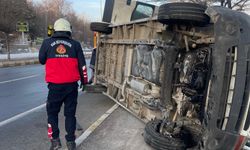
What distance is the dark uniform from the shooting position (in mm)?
4992

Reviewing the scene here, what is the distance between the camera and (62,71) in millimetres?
4996

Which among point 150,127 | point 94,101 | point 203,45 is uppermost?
point 203,45

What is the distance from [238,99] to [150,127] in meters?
1.78

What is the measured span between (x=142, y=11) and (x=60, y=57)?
462 centimetres

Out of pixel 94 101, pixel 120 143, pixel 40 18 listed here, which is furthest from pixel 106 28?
pixel 40 18

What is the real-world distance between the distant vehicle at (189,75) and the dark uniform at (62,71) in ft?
3.95

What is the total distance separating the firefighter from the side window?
4.20m

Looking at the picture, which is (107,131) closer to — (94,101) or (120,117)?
(120,117)

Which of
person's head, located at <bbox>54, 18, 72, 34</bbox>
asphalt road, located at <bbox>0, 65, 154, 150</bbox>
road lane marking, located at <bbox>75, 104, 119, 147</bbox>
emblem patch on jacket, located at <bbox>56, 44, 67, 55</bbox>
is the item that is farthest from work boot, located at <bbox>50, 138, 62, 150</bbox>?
person's head, located at <bbox>54, 18, 72, 34</bbox>

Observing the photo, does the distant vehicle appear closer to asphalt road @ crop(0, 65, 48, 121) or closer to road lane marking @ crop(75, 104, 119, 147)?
road lane marking @ crop(75, 104, 119, 147)

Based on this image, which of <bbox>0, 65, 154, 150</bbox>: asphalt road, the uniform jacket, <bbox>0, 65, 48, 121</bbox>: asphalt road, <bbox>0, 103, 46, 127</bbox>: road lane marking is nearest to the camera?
the uniform jacket

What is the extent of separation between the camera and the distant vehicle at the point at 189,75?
389cm

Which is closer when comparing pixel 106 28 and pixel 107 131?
pixel 107 131

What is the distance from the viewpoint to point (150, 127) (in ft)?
17.5
